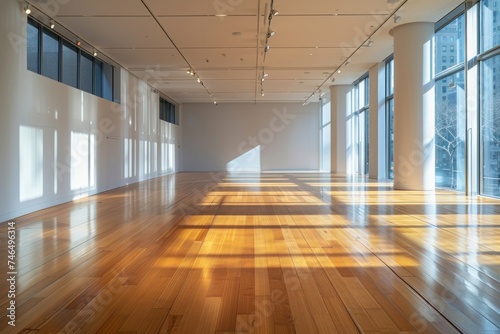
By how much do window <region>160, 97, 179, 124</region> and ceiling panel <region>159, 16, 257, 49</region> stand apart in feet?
31.7

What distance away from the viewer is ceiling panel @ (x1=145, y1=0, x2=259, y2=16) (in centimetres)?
809

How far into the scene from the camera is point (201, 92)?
2012cm

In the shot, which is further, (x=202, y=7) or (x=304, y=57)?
(x=304, y=57)

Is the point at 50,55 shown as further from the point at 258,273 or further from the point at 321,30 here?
the point at 258,273

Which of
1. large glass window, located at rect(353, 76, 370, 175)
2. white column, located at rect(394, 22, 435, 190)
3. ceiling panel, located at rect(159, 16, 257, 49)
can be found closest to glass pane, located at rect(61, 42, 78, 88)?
ceiling panel, located at rect(159, 16, 257, 49)

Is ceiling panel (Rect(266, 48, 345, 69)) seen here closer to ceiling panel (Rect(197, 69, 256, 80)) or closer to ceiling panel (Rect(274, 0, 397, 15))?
ceiling panel (Rect(197, 69, 256, 80))

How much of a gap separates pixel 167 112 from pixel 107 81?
30.0ft

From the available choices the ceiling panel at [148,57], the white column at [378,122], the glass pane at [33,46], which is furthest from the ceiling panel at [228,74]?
the glass pane at [33,46]

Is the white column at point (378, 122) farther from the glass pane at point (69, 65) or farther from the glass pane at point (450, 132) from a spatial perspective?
the glass pane at point (69, 65)

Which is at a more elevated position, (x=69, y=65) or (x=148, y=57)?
(x=148, y=57)

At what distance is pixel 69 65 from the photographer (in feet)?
32.8

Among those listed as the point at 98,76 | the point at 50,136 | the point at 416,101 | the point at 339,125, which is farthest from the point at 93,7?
the point at 339,125

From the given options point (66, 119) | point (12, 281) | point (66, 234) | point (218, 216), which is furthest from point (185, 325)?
point (66, 119)

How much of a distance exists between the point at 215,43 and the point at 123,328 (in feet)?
31.3
